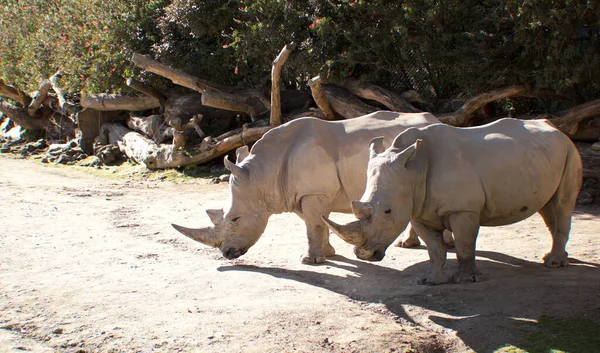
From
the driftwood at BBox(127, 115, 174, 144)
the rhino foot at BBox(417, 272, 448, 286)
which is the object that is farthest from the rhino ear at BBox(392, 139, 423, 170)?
the driftwood at BBox(127, 115, 174, 144)

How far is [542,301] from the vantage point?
598 cm

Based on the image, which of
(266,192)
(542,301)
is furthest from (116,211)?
(542,301)

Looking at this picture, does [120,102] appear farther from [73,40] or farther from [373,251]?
[373,251]

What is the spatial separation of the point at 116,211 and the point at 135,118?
30.5 ft

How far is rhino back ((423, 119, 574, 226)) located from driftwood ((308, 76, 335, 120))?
653cm

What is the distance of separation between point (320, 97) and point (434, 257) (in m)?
7.98

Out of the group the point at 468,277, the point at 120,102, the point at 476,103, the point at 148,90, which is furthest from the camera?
the point at 120,102

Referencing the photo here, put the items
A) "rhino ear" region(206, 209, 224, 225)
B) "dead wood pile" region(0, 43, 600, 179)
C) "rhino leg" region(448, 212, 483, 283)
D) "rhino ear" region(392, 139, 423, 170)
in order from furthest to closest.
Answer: "dead wood pile" region(0, 43, 600, 179), "rhino ear" region(206, 209, 224, 225), "rhino leg" region(448, 212, 483, 283), "rhino ear" region(392, 139, 423, 170)

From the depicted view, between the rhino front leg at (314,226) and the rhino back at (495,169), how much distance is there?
1.74 metres

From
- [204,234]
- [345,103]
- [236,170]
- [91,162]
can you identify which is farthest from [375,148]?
[91,162]

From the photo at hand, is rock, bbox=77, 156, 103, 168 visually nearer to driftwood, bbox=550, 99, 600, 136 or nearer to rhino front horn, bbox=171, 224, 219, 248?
rhino front horn, bbox=171, 224, 219, 248

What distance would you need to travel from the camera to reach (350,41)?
549 inches

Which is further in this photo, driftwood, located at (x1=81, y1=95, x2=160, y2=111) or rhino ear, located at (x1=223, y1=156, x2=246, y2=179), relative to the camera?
driftwood, located at (x1=81, y1=95, x2=160, y2=111)

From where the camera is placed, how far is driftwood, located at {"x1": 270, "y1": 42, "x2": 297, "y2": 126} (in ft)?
45.7
